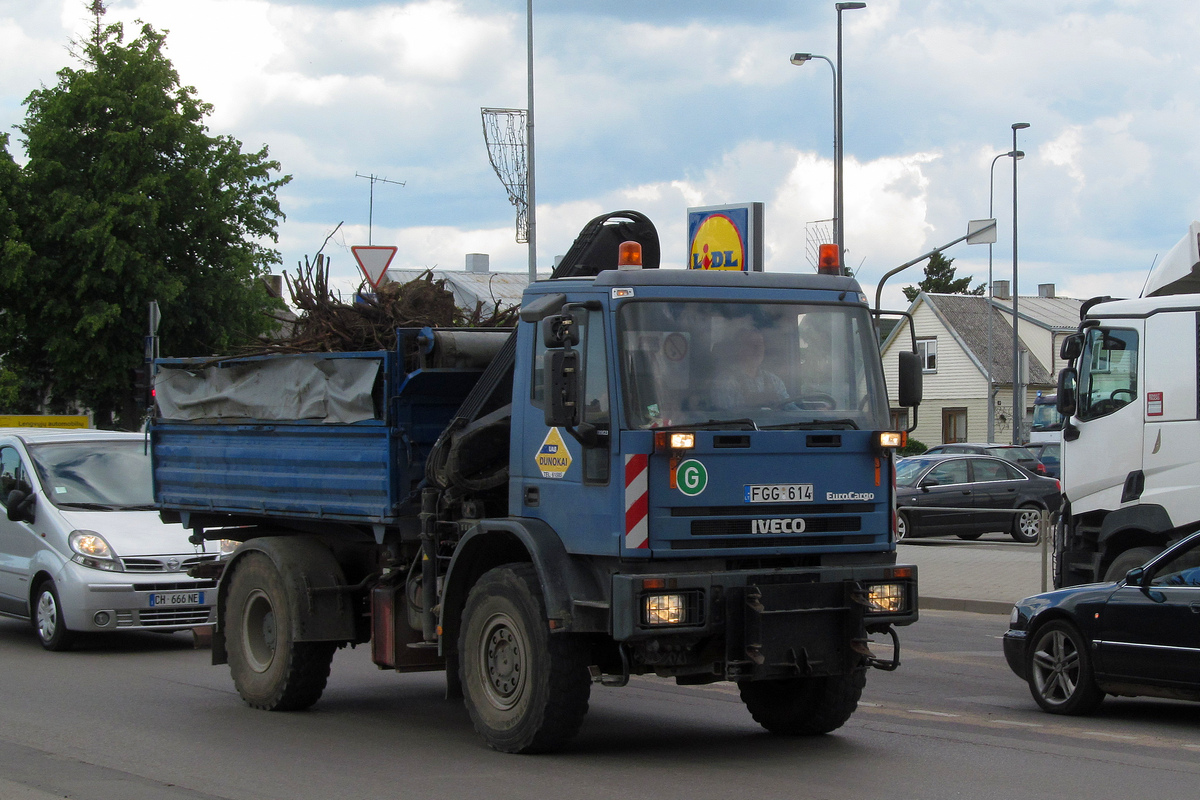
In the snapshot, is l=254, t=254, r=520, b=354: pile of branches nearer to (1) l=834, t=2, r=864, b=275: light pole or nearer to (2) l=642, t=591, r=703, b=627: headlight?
(2) l=642, t=591, r=703, b=627: headlight

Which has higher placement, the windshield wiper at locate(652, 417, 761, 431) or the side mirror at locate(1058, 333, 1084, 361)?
the side mirror at locate(1058, 333, 1084, 361)

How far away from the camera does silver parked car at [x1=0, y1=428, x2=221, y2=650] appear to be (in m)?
12.4

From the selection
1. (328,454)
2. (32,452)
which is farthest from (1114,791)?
(32,452)

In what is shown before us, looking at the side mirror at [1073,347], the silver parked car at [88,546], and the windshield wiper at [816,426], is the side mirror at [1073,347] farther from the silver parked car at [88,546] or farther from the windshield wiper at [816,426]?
the silver parked car at [88,546]

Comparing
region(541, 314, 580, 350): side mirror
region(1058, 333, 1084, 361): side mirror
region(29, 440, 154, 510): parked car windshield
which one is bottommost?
region(29, 440, 154, 510): parked car windshield

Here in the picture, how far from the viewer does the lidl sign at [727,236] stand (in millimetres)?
16906

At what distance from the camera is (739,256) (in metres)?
16.8

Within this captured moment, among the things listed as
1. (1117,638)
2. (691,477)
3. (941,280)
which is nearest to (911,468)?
(1117,638)

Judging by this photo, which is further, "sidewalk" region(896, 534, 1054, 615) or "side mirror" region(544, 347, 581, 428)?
"sidewalk" region(896, 534, 1054, 615)

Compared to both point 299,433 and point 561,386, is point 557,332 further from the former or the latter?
point 299,433

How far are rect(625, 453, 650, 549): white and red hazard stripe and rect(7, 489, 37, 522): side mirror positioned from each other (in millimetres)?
7908

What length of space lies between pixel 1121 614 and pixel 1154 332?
3637 mm

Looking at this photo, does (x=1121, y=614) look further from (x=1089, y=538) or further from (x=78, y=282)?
(x=78, y=282)

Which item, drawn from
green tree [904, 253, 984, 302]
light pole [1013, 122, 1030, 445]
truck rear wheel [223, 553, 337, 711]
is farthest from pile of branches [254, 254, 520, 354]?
green tree [904, 253, 984, 302]
